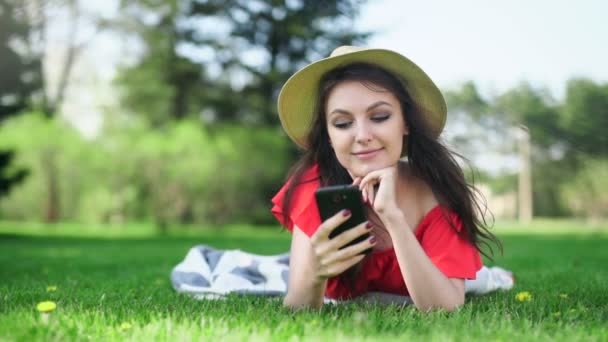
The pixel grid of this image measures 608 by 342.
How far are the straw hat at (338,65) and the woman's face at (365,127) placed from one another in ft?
0.48

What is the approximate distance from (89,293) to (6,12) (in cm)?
1222

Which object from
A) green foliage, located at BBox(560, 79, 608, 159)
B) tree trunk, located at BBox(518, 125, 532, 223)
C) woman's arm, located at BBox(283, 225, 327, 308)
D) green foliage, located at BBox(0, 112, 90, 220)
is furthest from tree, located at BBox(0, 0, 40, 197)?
tree trunk, located at BBox(518, 125, 532, 223)

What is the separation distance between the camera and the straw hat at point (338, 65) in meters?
2.67

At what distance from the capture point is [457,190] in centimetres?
283

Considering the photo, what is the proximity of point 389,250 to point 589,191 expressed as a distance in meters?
27.2

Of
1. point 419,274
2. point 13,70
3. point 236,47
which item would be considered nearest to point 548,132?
point 236,47

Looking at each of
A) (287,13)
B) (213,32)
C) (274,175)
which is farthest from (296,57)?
(274,175)

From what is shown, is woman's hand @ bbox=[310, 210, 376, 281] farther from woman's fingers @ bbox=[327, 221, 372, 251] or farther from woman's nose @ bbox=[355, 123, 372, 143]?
woman's nose @ bbox=[355, 123, 372, 143]

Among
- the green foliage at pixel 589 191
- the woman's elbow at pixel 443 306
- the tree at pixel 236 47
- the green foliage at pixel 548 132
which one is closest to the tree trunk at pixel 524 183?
the green foliage at pixel 548 132

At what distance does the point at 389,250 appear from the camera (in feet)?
9.51

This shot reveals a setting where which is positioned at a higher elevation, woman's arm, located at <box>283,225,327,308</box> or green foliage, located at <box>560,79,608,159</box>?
green foliage, located at <box>560,79,608,159</box>

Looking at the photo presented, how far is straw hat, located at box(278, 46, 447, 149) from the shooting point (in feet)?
8.77

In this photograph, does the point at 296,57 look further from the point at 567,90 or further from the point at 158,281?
the point at 158,281

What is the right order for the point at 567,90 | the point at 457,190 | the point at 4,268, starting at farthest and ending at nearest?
1. the point at 567,90
2. the point at 4,268
3. the point at 457,190
